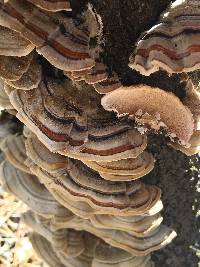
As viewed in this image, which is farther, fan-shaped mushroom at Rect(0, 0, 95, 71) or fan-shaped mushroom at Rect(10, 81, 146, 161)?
fan-shaped mushroom at Rect(10, 81, 146, 161)

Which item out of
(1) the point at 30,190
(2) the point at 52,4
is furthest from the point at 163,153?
(2) the point at 52,4

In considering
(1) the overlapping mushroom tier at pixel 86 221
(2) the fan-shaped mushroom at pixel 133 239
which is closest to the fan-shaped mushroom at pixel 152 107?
(1) the overlapping mushroom tier at pixel 86 221

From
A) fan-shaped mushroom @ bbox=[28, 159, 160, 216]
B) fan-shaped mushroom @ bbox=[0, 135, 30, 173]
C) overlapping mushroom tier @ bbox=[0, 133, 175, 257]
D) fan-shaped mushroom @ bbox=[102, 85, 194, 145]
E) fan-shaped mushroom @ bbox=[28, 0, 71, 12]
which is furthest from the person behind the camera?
fan-shaped mushroom @ bbox=[0, 135, 30, 173]

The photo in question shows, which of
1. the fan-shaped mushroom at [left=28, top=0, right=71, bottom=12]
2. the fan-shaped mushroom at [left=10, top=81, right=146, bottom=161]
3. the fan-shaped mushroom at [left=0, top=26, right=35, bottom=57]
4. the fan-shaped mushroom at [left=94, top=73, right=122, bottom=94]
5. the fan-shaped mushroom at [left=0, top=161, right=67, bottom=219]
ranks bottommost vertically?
the fan-shaped mushroom at [left=0, top=161, right=67, bottom=219]

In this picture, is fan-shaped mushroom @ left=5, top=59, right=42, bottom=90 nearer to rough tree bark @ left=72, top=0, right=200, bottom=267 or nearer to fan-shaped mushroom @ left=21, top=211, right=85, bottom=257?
rough tree bark @ left=72, top=0, right=200, bottom=267

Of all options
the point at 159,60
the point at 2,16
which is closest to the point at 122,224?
the point at 159,60

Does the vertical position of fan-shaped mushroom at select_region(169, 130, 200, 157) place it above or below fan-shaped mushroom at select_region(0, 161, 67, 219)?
above

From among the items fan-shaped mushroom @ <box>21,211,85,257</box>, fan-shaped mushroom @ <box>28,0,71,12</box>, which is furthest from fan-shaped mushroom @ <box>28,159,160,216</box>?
fan-shaped mushroom @ <box>28,0,71,12</box>

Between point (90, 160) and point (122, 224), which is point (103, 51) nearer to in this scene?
point (90, 160)
